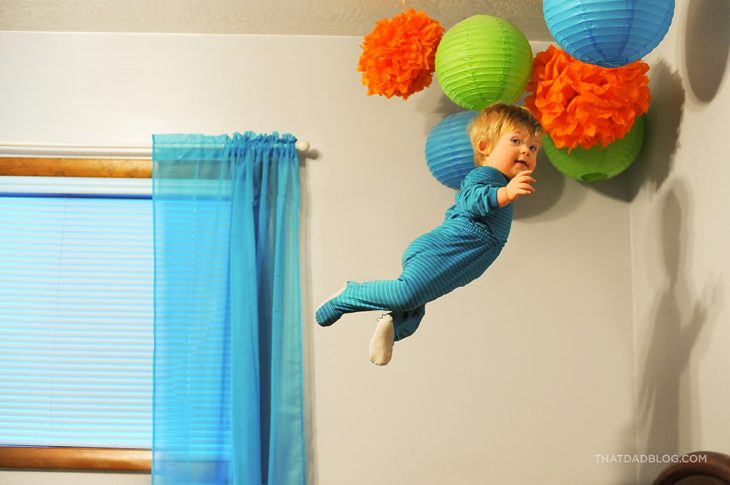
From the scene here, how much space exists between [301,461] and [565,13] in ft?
5.24

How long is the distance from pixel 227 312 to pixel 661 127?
152 centimetres

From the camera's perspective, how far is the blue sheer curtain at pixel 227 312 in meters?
2.55

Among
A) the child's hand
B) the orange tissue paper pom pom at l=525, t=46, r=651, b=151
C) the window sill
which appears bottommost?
the window sill

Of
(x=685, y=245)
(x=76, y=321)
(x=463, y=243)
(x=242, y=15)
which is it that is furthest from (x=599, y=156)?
(x=76, y=321)

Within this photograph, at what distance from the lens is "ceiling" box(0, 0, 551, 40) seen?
2637 mm

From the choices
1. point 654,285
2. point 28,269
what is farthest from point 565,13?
point 28,269

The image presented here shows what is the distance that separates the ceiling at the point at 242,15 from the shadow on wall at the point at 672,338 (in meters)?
0.86

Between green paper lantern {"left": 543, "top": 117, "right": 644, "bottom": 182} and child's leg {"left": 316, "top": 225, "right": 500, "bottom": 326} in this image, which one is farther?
green paper lantern {"left": 543, "top": 117, "right": 644, "bottom": 182}

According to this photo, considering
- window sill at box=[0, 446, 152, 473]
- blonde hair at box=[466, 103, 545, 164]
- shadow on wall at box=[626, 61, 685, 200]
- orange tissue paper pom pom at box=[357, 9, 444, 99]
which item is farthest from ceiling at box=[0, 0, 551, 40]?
window sill at box=[0, 446, 152, 473]

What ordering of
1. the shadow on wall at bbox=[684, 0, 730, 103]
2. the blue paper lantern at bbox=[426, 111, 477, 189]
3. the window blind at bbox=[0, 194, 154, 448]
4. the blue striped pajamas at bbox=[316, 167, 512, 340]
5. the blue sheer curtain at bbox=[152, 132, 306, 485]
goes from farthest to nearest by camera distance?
the window blind at bbox=[0, 194, 154, 448] → the blue sheer curtain at bbox=[152, 132, 306, 485] → the blue paper lantern at bbox=[426, 111, 477, 189] → the shadow on wall at bbox=[684, 0, 730, 103] → the blue striped pajamas at bbox=[316, 167, 512, 340]

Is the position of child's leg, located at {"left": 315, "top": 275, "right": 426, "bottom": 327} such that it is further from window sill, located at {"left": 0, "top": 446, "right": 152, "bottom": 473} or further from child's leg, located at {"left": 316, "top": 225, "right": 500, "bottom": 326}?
window sill, located at {"left": 0, "top": 446, "right": 152, "bottom": 473}

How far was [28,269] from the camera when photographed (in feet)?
9.15

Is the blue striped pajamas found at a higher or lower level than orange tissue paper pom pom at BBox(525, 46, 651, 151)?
lower

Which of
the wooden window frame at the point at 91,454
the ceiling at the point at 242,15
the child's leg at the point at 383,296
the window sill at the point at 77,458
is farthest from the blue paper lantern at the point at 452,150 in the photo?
the window sill at the point at 77,458
